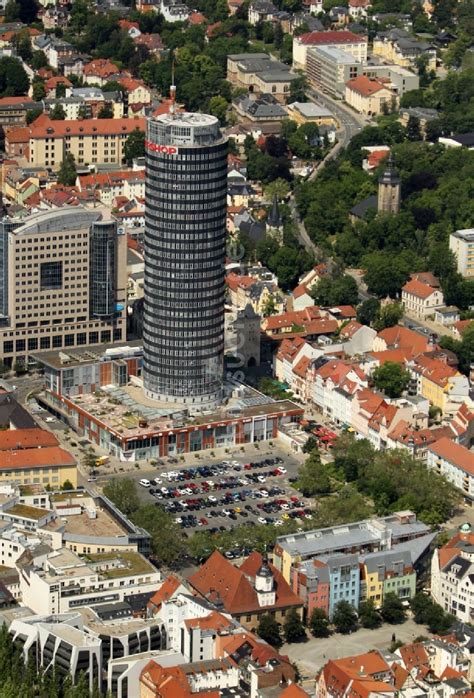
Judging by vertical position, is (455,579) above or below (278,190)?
above

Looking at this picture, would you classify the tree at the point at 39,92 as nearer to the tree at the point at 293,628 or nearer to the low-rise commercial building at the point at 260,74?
the low-rise commercial building at the point at 260,74

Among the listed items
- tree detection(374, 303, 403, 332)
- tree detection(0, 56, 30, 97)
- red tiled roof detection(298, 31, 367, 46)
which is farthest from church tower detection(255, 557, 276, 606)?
red tiled roof detection(298, 31, 367, 46)

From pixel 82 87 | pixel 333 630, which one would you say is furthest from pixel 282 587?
pixel 82 87

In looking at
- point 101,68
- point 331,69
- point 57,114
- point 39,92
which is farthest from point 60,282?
point 331,69

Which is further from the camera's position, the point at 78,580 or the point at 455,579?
the point at 455,579

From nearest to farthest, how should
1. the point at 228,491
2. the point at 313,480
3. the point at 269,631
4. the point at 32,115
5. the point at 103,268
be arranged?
1. the point at 269,631
2. the point at 313,480
3. the point at 228,491
4. the point at 103,268
5. the point at 32,115

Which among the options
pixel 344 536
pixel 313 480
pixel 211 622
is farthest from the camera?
pixel 313 480

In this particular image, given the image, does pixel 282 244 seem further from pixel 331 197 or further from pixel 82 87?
pixel 82 87

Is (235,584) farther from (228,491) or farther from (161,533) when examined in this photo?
(228,491)
